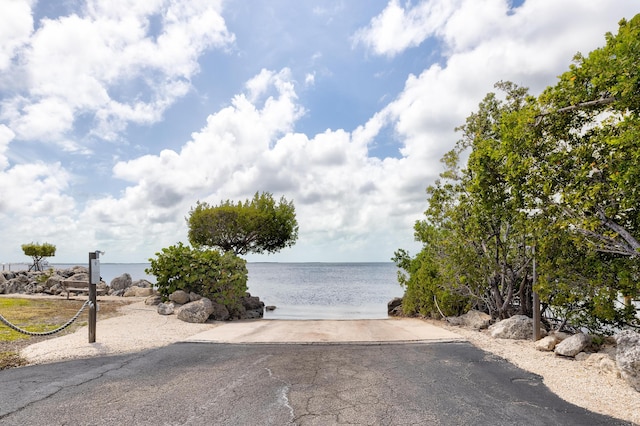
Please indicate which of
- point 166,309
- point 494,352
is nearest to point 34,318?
point 166,309

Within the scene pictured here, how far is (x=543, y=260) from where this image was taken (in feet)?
31.2

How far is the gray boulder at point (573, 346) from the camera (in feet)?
27.0

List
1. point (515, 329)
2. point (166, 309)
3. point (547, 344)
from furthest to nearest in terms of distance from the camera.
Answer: point (166, 309), point (515, 329), point (547, 344)

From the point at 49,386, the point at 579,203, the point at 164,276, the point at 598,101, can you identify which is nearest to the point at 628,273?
the point at 579,203

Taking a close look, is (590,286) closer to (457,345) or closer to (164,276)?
(457,345)

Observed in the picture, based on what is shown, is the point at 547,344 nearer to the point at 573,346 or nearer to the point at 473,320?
the point at 573,346

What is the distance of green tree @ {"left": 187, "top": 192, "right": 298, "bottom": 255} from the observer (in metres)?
28.9

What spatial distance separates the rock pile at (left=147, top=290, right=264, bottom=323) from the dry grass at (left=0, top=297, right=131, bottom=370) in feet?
6.76

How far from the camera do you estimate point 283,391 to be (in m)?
5.79

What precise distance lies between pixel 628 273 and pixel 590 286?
3.51 ft

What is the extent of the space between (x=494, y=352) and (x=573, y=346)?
1.63 m

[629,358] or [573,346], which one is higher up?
[629,358]

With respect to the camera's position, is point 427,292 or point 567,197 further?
point 427,292

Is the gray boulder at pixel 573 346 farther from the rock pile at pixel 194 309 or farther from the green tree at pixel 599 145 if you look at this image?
the rock pile at pixel 194 309
